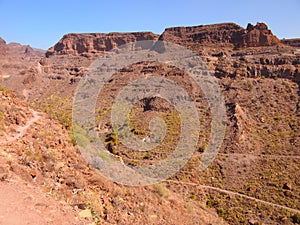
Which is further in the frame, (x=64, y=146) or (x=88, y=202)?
(x=64, y=146)

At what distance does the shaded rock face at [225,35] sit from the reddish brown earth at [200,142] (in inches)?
9.2

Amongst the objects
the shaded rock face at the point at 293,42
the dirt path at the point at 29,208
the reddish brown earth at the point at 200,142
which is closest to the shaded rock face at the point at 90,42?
the reddish brown earth at the point at 200,142

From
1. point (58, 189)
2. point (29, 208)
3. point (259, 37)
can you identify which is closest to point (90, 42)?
point (259, 37)

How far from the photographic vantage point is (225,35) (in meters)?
66.3

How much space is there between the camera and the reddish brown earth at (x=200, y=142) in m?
10.3

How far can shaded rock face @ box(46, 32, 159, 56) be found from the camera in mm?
100812

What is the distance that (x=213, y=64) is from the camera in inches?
2116

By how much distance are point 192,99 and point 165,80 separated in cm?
872

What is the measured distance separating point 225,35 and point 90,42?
5691cm

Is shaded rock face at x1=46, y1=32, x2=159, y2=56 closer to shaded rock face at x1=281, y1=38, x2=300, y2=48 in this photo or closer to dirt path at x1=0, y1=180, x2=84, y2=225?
shaded rock face at x1=281, y1=38, x2=300, y2=48

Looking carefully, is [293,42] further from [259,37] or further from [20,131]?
[20,131]

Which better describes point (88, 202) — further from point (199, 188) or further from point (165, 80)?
point (165, 80)

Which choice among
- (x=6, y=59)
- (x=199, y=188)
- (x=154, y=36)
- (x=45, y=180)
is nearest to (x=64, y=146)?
(x=45, y=180)

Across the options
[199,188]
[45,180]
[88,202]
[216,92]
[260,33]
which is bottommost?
[199,188]
